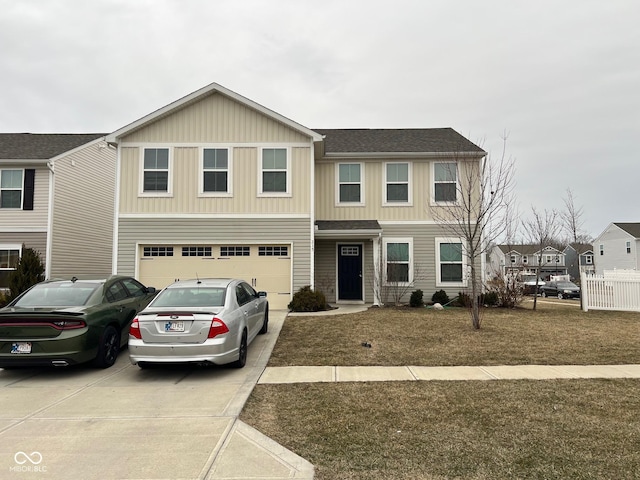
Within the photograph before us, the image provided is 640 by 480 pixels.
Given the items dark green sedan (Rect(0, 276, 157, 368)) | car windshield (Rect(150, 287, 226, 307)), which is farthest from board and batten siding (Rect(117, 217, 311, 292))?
car windshield (Rect(150, 287, 226, 307))

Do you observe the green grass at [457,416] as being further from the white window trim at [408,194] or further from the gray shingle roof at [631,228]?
the gray shingle roof at [631,228]

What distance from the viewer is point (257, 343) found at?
9.10 metres

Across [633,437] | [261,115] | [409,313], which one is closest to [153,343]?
[633,437]

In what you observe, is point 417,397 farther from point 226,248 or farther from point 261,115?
point 261,115

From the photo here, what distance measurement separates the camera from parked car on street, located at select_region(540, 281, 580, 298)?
3178 centimetres

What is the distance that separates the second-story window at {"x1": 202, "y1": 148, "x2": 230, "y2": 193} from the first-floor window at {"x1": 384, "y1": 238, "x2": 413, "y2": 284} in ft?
20.9

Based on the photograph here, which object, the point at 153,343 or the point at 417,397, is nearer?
the point at 417,397

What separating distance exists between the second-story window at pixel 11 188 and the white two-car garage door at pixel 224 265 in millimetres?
6426

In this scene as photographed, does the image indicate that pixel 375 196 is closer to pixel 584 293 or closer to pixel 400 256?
pixel 400 256

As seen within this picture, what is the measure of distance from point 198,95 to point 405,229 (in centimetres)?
883

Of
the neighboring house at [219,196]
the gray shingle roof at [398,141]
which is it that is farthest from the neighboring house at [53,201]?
the gray shingle roof at [398,141]

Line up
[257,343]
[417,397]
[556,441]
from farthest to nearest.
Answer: [257,343] → [417,397] → [556,441]

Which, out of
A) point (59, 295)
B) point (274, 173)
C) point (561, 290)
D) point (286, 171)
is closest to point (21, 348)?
point (59, 295)

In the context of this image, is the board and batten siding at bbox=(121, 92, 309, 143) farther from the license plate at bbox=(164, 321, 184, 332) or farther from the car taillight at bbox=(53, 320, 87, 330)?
the license plate at bbox=(164, 321, 184, 332)
